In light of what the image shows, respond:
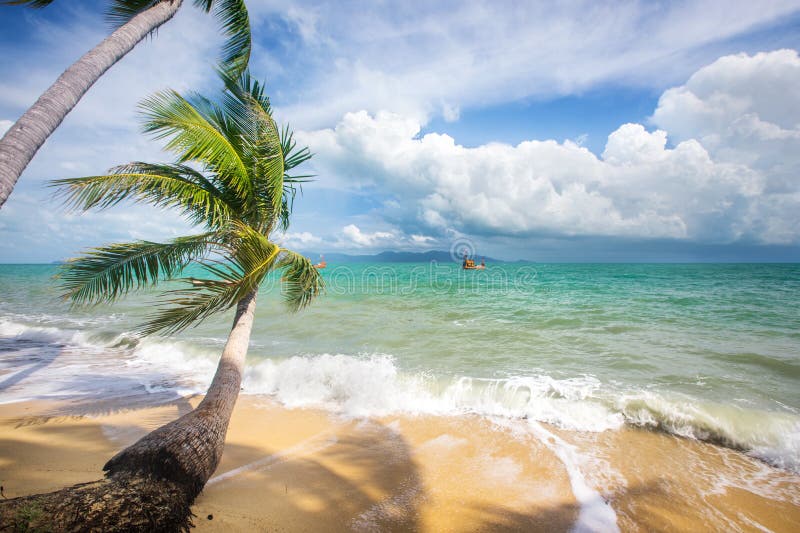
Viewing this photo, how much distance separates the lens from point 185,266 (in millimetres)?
4344

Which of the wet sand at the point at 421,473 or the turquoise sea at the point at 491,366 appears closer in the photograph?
the wet sand at the point at 421,473

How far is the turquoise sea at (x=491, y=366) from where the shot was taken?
6289 millimetres

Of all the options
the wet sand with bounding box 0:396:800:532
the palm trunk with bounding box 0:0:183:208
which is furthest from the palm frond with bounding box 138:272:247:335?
the wet sand with bounding box 0:396:800:532

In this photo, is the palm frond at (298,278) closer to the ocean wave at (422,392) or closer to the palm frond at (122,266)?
the palm frond at (122,266)

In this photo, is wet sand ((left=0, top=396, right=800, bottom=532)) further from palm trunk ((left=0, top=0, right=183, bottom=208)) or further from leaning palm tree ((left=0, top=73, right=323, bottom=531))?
palm trunk ((left=0, top=0, right=183, bottom=208))

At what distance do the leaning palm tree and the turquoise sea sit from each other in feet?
2.70

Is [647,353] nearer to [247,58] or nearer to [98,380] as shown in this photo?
[247,58]

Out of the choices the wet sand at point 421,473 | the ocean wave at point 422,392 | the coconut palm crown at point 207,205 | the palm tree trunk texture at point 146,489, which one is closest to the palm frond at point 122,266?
the coconut palm crown at point 207,205

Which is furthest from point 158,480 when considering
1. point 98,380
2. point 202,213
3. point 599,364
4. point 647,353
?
point 647,353

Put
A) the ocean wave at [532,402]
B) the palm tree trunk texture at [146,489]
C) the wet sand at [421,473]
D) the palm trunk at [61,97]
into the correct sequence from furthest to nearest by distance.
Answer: the ocean wave at [532,402] < the wet sand at [421,473] < the palm trunk at [61,97] < the palm tree trunk texture at [146,489]

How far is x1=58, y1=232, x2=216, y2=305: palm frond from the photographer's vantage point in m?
3.83

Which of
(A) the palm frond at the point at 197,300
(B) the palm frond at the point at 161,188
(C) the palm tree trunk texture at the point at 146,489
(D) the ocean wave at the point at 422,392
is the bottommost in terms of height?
(D) the ocean wave at the point at 422,392

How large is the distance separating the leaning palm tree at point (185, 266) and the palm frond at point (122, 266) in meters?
0.01

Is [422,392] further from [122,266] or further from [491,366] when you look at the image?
[122,266]
